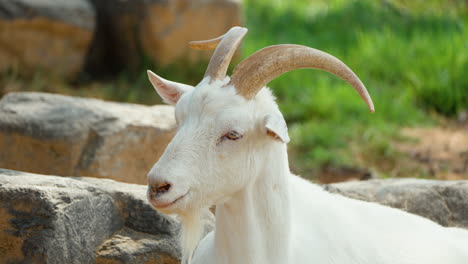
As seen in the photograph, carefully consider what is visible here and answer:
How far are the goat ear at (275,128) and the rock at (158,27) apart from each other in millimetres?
6144

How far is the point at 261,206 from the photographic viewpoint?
10.1 ft

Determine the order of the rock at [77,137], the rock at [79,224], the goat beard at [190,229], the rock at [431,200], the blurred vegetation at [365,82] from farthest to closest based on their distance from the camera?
1. the blurred vegetation at [365,82]
2. the rock at [77,137]
3. the rock at [431,200]
4. the rock at [79,224]
5. the goat beard at [190,229]

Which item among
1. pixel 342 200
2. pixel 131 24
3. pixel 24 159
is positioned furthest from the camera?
pixel 131 24

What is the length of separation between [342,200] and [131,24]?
591 cm

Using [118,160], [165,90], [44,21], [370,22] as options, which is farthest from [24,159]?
[370,22]

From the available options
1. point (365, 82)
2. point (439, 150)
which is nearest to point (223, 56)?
point (439, 150)

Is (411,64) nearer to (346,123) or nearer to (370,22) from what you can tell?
(346,123)

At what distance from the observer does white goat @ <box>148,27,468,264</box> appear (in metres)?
2.83

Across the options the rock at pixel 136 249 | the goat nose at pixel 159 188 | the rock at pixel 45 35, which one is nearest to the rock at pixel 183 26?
the rock at pixel 45 35

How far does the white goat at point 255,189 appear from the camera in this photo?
9.28 ft

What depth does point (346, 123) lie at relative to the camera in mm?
8062

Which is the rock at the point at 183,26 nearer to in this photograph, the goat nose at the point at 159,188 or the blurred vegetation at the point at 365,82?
the blurred vegetation at the point at 365,82

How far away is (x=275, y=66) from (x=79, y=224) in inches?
50.0

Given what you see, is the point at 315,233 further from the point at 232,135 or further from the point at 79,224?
the point at 79,224
